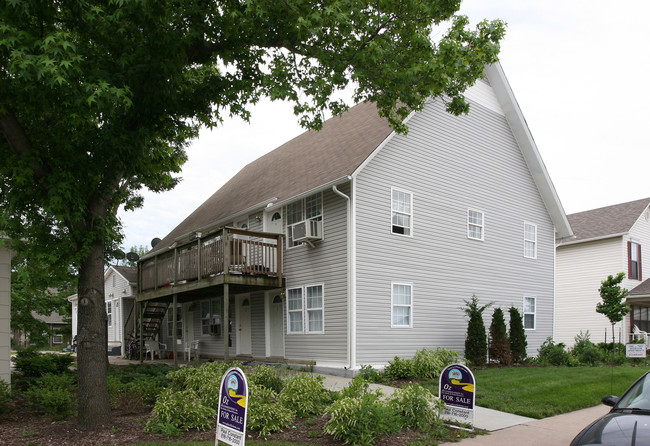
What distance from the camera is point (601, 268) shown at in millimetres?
26047

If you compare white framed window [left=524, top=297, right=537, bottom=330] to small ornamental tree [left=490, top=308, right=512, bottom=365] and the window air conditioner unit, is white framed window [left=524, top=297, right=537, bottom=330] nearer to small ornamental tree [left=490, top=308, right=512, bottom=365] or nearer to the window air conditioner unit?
small ornamental tree [left=490, top=308, right=512, bottom=365]

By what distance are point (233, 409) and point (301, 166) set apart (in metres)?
13.4

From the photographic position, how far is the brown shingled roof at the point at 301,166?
1630 centimetres

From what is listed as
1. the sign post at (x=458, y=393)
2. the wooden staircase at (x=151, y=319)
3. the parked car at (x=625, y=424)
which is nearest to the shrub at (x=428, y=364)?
the sign post at (x=458, y=393)

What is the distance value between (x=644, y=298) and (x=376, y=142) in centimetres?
1685

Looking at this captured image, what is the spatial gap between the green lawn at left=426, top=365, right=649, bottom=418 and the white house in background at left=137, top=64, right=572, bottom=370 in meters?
2.92

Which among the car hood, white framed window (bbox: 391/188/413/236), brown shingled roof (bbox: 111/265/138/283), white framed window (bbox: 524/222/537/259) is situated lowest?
the car hood

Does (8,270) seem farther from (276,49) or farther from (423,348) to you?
(423,348)

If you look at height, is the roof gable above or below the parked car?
above

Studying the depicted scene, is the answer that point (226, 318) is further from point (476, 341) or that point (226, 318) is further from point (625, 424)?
point (625, 424)

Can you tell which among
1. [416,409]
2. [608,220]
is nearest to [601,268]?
[608,220]

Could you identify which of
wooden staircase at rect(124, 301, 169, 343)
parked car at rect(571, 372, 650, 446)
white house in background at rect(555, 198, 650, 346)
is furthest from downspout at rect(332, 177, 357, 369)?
white house in background at rect(555, 198, 650, 346)

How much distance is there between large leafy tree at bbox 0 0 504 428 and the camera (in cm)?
796

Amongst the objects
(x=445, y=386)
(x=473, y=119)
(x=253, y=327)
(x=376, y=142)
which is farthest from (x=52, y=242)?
(x=473, y=119)
